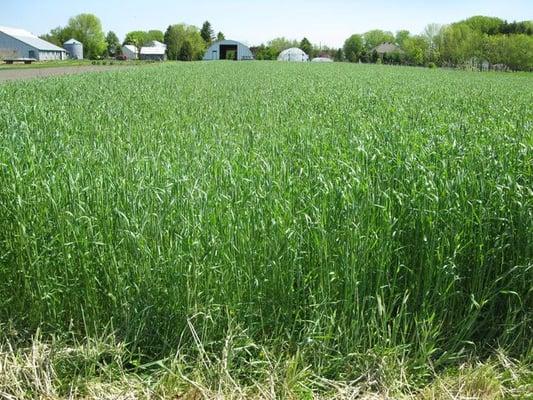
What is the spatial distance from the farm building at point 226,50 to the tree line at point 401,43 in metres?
2.46

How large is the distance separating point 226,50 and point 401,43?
134ft

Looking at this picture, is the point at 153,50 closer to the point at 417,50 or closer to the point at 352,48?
the point at 352,48

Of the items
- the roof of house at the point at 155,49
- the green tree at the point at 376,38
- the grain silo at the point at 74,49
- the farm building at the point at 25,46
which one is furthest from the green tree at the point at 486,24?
the farm building at the point at 25,46

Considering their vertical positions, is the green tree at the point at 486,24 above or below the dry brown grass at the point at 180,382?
above

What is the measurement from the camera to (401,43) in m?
119

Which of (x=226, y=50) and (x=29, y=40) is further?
(x=226, y=50)

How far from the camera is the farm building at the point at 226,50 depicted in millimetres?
125125

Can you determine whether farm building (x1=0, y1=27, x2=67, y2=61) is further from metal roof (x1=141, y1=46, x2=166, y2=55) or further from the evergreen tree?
the evergreen tree

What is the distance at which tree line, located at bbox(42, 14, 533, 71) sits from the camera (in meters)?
70.7

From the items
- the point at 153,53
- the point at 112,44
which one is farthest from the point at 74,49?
the point at 153,53

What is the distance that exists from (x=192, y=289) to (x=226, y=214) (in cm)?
56

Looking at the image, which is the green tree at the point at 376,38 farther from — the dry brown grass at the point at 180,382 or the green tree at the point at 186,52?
the dry brown grass at the point at 180,382

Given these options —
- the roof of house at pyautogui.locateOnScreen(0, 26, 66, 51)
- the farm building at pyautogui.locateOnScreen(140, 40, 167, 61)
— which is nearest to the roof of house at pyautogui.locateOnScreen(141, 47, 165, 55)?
the farm building at pyautogui.locateOnScreen(140, 40, 167, 61)

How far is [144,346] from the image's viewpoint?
3221mm
